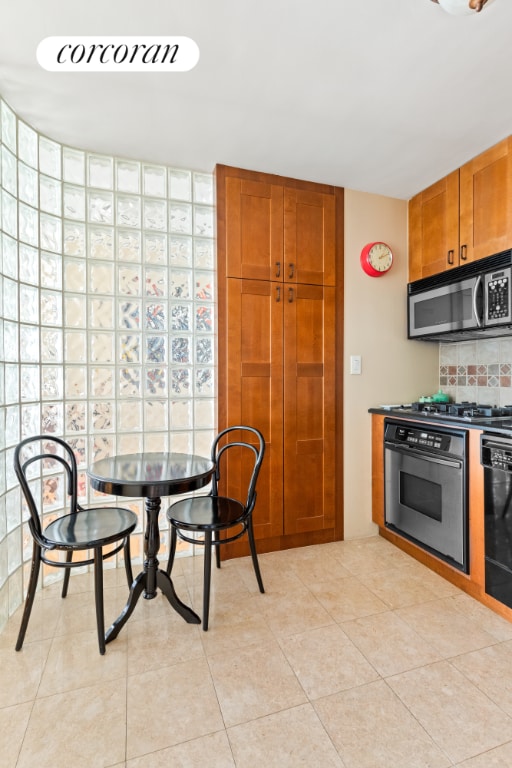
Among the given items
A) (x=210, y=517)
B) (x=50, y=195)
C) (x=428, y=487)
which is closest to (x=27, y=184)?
(x=50, y=195)

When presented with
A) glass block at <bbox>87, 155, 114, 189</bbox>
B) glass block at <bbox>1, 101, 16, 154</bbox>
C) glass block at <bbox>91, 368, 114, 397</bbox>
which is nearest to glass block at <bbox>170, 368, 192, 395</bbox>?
glass block at <bbox>91, 368, 114, 397</bbox>

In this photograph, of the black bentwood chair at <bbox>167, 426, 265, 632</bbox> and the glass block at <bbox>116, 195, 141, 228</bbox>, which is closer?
the black bentwood chair at <bbox>167, 426, 265, 632</bbox>

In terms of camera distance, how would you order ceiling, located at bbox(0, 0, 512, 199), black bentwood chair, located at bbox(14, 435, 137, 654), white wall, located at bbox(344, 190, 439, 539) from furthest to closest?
white wall, located at bbox(344, 190, 439, 539) → black bentwood chair, located at bbox(14, 435, 137, 654) → ceiling, located at bbox(0, 0, 512, 199)

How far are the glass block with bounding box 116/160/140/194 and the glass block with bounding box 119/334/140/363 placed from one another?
870 mm

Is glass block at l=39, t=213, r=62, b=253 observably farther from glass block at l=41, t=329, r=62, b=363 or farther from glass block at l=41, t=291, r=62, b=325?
glass block at l=41, t=329, r=62, b=363

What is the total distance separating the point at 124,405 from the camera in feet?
7.82

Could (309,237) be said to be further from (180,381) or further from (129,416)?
(129,416)

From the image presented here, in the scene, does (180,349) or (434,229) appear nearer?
(180,349)

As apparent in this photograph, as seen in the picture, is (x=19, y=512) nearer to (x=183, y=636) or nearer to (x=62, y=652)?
(x=62, y=652)

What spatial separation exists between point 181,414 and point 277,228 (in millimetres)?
1332

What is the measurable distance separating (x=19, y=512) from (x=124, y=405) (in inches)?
29.7

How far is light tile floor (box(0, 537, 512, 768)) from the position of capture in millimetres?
1235

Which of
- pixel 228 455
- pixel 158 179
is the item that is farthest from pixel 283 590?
pixel 158 179

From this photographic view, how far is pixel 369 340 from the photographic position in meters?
2.84
